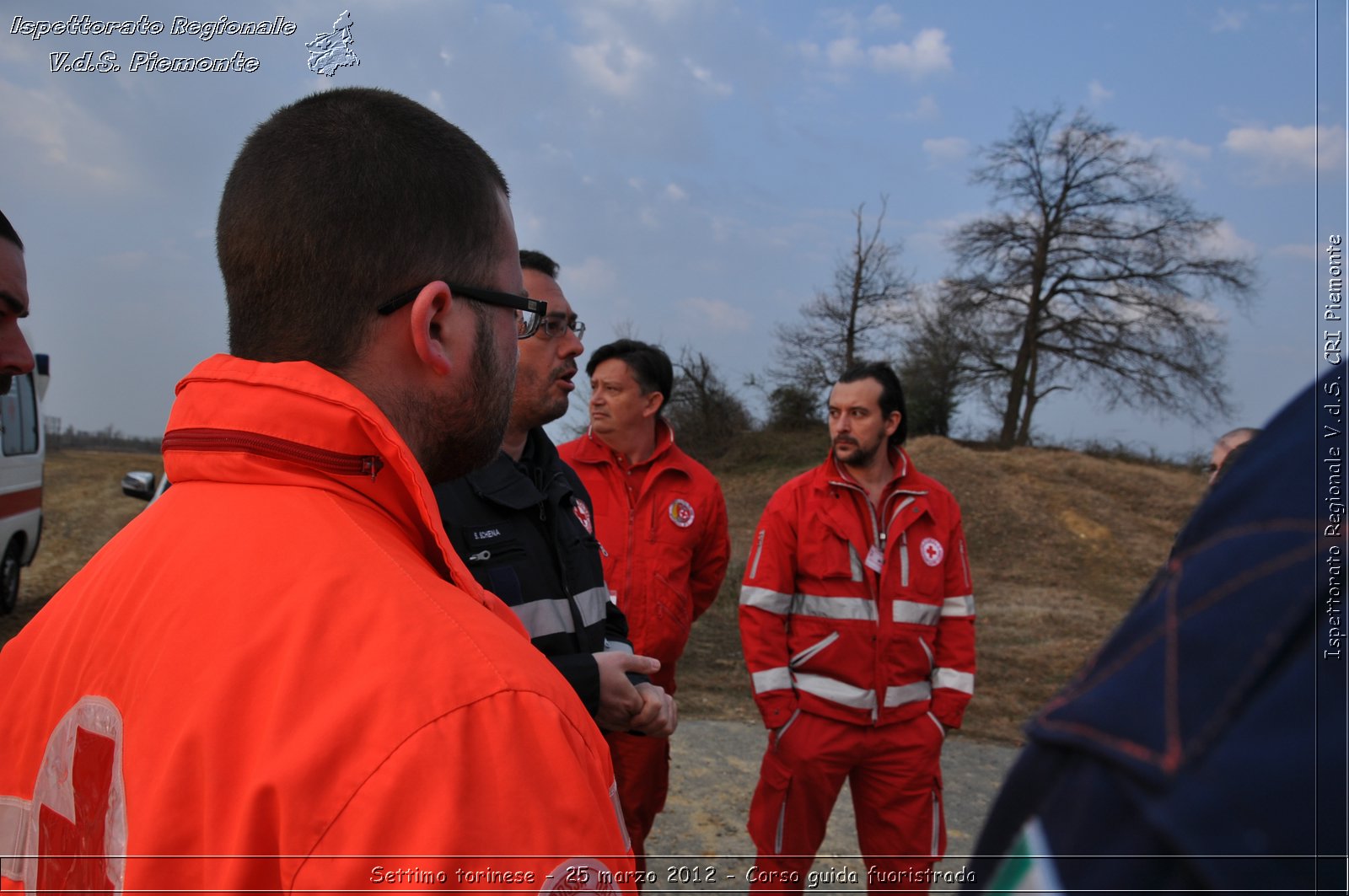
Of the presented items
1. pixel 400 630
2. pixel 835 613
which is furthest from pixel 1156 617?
pixel 835 613

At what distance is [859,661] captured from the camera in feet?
12.9

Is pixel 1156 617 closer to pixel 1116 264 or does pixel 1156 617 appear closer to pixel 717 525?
pixel 717 525

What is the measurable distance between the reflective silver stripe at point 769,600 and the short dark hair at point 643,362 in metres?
1.15

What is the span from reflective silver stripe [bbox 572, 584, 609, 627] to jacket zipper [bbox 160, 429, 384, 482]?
159cm

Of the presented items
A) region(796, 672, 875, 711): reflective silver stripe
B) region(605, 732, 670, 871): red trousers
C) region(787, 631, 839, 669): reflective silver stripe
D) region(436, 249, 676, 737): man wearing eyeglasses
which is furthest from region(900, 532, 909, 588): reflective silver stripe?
region(436, 249, 676, 737): man wearing eyeglasses

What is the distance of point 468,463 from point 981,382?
30.3 m

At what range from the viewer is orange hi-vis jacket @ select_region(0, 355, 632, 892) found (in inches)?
33.3

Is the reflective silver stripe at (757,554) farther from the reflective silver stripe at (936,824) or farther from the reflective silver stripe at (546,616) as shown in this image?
the reflective silver stripe at (546,616)

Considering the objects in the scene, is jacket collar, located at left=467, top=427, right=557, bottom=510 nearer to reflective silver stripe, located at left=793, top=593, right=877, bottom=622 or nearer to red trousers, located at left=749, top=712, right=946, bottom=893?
reflective silver stripe, located at left=793, top=593, right=877, bottom=622

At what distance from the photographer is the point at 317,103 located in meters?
1.41

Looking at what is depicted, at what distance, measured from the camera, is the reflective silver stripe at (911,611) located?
3.98 m

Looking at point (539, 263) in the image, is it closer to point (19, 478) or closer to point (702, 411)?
point (19, 478)

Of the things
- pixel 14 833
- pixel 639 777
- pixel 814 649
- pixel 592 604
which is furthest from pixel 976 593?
pixel 14 833

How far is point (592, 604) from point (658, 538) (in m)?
1.68
